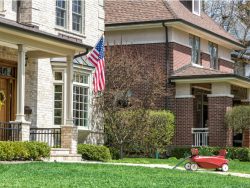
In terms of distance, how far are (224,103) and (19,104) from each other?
41.7 ft

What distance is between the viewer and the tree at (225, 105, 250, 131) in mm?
29688

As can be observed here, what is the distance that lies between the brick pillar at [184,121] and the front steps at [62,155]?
9.39 m

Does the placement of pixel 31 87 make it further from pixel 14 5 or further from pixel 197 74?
pixel 197 74

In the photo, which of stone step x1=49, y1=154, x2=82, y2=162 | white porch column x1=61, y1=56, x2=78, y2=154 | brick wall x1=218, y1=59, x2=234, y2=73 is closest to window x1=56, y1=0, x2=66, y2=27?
white porch column x1=61, y1=56, x2=78, y2=154

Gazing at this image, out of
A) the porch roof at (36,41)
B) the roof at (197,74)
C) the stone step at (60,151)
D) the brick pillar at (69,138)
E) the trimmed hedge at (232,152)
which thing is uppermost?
the porch roof at (36,41)

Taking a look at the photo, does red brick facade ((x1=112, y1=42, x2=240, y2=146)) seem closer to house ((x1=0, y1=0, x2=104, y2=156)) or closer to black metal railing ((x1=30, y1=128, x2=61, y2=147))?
house ((x1=0, y1=0, x2=104, y2=156))

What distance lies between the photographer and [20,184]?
1243cm

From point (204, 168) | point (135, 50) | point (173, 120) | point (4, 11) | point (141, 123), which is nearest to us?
point (204, 168)

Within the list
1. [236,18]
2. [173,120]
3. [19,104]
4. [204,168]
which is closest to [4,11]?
[19,104]

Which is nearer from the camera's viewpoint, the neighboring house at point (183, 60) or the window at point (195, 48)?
the neighboring house at point (183, 60)

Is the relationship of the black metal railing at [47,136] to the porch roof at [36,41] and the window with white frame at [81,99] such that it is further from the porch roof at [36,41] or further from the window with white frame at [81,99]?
the porch roof at [36,41]

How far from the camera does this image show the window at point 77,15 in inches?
1048

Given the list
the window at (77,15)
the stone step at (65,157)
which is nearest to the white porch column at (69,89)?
the stone step at (65,157)

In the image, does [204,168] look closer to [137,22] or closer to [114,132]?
[114,132]
